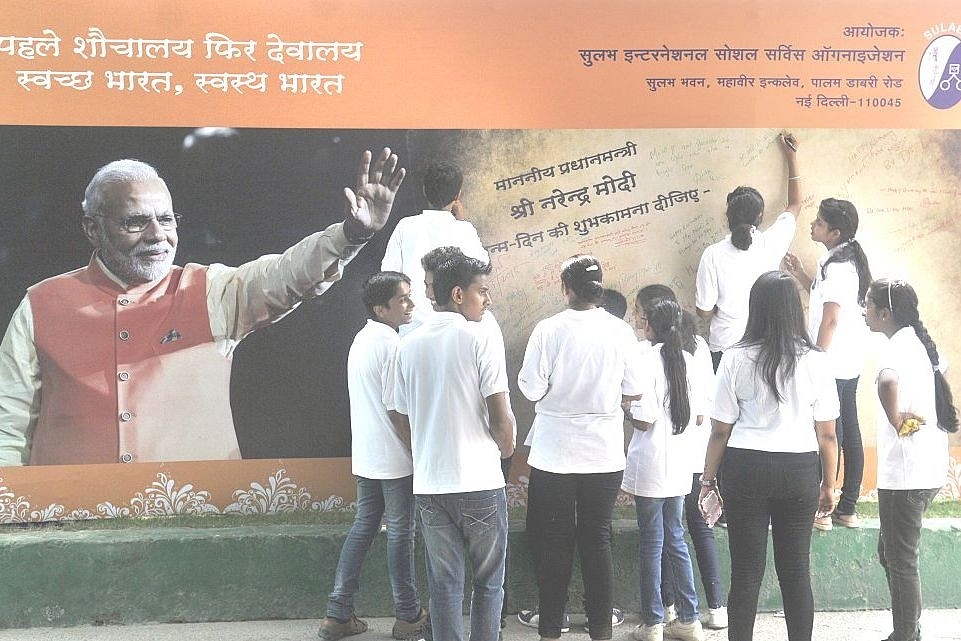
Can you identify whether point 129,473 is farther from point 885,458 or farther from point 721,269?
point 885,458

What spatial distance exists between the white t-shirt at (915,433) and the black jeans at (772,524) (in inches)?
24.0

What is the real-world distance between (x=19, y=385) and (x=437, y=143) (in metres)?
2.74

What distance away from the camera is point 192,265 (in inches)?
225

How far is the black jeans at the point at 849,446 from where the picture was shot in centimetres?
544

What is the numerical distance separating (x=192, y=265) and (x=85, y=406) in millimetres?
994

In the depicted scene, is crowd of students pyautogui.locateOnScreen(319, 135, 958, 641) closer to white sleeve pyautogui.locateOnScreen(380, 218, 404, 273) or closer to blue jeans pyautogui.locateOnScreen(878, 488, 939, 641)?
blue jeans pyautogui.locateOnScreen(878, 488, 939, 641)

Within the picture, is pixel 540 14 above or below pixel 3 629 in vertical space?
above

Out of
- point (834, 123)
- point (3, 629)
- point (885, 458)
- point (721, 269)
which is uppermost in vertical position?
point (834, 123)

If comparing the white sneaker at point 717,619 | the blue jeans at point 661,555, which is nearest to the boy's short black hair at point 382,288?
the blue jeans at point 661,555

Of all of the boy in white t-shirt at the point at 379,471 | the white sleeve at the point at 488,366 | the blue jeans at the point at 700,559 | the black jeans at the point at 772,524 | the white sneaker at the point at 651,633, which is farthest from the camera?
Result: the blue jeans at the point at 700,559

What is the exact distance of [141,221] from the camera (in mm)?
5680

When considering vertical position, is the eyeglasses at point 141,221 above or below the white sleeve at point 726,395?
above

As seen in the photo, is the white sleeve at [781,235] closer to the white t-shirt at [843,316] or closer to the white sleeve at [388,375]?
the white t-shirt at [843,316]

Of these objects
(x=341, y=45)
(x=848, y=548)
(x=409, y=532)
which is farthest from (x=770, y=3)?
(x=409, y=532)
